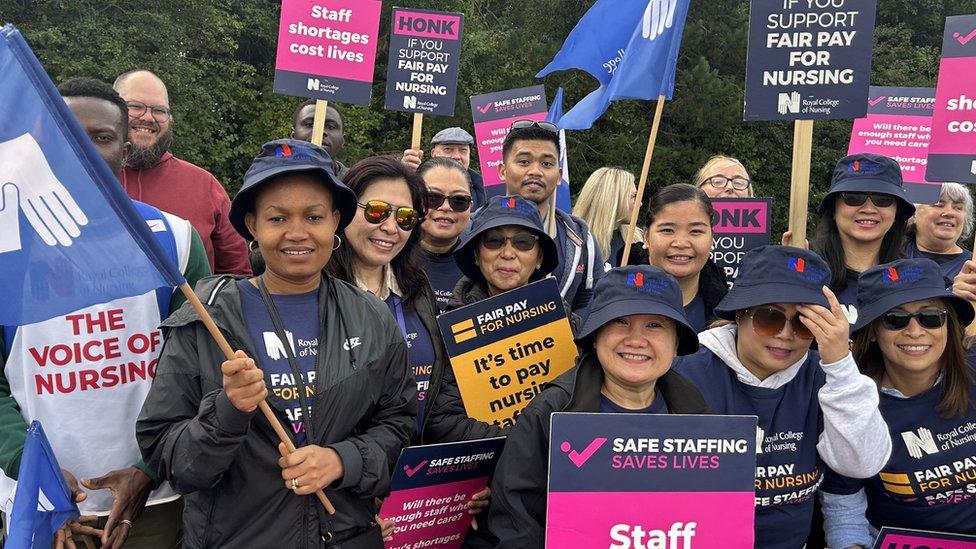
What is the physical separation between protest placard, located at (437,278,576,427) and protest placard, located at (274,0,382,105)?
2981 millimetres

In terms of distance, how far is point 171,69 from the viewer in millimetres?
20234

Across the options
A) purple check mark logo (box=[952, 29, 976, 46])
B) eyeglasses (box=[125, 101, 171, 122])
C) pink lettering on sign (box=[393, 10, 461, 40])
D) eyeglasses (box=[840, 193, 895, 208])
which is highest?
pink lettering on sign (box=[393, 10, 461, 40])

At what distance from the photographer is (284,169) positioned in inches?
119

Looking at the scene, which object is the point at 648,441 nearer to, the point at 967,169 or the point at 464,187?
the point at 464,187

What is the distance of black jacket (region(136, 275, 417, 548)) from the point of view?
2.79 meters

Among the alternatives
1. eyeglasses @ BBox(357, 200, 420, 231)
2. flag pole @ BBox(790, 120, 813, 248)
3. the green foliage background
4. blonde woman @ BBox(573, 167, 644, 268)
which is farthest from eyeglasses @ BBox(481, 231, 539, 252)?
the green foliage background

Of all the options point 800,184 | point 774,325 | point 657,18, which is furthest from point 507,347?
point 657,18

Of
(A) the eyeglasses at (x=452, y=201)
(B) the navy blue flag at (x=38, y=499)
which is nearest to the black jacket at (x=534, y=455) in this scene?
(B) the navy blue flag at (x=38, y=499)

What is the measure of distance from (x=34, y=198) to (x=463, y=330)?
6.39 ft

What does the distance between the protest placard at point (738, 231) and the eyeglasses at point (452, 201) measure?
5.57 ft

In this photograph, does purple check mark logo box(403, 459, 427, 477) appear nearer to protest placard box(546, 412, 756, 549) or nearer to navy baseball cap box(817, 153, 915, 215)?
protest placard box(546, 412, 756, 549)

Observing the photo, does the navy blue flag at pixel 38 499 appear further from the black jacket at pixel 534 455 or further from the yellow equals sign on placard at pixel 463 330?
the yellow equals sign on placard at pixel 463 330

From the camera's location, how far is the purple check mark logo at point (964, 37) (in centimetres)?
530

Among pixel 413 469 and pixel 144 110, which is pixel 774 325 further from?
pixel 144 110
